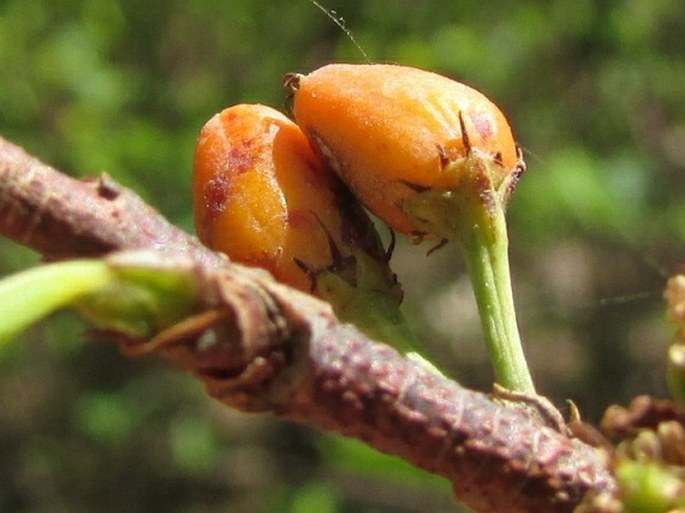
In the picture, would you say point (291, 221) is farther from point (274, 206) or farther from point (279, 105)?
point (279, 105)

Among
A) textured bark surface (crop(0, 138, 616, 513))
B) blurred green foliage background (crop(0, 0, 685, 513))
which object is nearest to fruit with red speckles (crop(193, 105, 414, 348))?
textured bark surface (crop(0, 138, 616, 513))

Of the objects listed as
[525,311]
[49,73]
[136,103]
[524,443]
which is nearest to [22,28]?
[49,73]

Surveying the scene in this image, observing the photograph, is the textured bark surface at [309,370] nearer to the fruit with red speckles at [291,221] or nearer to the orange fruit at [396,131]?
the fruit with red speckles at [291,221]

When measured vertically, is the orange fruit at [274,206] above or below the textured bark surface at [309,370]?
above

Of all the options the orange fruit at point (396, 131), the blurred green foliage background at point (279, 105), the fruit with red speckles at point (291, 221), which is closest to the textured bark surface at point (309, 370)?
the fruit with red speckles at point (291, 221)

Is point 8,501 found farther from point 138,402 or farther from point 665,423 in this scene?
point 665,423

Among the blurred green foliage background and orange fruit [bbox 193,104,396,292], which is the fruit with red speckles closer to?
orange fruit [bbox 193,104,396,292]
